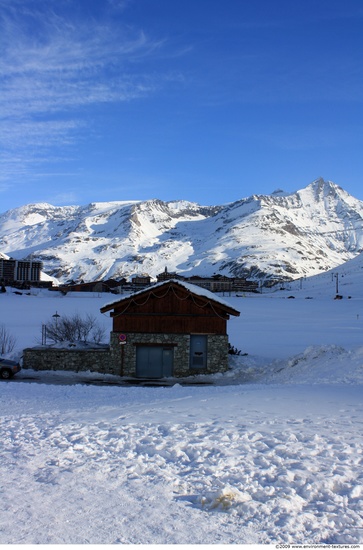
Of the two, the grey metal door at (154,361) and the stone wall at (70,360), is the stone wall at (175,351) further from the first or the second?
the stone wall at (70,360)

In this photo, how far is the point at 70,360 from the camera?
28828 mm

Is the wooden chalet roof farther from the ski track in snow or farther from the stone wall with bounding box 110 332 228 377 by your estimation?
the ski track in snow

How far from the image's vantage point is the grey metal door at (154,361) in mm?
28938

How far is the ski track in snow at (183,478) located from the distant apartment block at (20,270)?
13674cm

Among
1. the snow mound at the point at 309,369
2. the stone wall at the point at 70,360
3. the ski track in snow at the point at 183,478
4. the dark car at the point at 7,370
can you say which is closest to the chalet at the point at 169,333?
the stone wall at the point at 70,360

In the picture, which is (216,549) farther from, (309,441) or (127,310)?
(127,310)

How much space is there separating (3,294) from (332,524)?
334ft

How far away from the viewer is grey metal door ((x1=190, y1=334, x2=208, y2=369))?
96.1 feet

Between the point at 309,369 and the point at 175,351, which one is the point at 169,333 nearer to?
the point at 175,351

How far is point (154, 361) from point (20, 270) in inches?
5146

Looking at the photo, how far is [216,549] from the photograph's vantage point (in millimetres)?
5953

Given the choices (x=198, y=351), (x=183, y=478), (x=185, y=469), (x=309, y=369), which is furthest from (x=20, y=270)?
(x=183, y=478)

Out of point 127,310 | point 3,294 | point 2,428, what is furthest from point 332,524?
point 3,294

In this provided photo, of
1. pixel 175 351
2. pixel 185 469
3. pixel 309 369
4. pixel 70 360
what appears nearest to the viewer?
pixel 185 469
